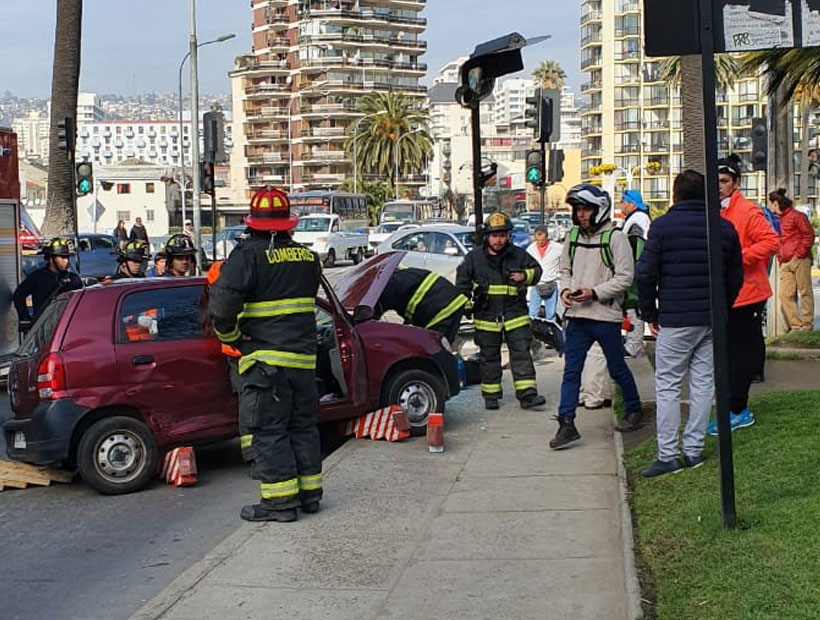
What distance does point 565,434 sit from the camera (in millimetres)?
9844

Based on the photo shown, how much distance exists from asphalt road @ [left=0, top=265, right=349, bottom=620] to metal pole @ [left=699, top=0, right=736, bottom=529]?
311 centimetres

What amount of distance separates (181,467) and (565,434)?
297cm

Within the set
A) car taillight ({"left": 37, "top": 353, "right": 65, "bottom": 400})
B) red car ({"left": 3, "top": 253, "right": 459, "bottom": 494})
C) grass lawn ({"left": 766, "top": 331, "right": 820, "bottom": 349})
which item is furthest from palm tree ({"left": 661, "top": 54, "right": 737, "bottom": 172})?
car taillight ({"left": 37, "top": 353, "right": 65, "bottom": 400})

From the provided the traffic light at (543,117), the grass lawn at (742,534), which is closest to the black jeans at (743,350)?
the grass lawn at (742,534)

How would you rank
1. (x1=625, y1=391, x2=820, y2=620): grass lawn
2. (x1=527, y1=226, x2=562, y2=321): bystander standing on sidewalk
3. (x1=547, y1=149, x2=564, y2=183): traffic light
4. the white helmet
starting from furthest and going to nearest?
(x1=547, y1=149, x2=564, y2=183): traffic light < (x1=527, y1=226, x2=562, y2=321): bystander standing on sidewalk < the white helmet < (x1=625, y1=391, x2=820, y2=620): grass lawn

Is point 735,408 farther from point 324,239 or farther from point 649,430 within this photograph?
point 324,239

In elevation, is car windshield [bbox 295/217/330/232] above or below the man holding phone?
above

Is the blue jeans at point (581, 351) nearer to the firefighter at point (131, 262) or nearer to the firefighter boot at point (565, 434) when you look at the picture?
the firefighter boot at point (565, 434)

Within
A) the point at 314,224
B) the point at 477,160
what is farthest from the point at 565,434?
the point at 314,224

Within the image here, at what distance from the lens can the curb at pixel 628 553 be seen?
18.5ft

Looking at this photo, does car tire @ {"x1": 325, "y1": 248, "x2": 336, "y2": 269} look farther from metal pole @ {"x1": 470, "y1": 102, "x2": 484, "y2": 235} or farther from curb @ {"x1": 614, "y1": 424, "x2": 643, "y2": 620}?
curb @ {"x1": 614, "y1": 424, "x2": 643, "y2": 620}

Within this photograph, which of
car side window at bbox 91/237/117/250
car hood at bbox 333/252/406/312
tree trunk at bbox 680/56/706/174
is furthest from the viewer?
car side window at bbox 91/237/117/250

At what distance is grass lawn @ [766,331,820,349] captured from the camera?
14.3 meters

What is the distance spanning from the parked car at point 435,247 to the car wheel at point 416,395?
61.4 feet
